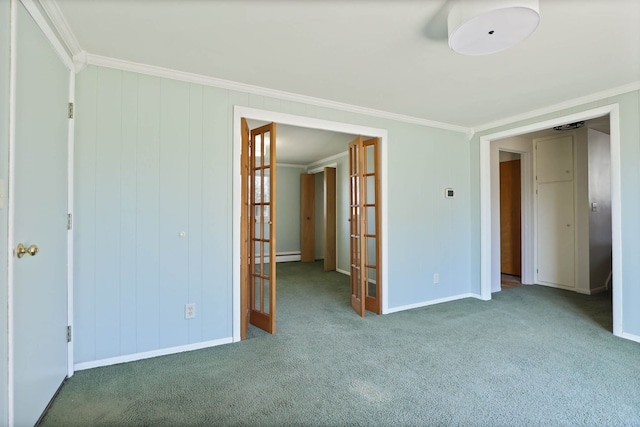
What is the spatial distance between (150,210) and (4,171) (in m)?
1.13

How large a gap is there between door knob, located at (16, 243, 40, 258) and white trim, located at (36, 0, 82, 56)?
134 cm

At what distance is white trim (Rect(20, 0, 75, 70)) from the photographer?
1611mm

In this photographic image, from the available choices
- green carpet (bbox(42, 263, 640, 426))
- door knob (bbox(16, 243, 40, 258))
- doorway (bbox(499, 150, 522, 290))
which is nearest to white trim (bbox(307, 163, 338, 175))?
doorway (bbox(499, 150, 522, 290))

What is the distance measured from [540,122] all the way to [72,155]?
4575 millimetres

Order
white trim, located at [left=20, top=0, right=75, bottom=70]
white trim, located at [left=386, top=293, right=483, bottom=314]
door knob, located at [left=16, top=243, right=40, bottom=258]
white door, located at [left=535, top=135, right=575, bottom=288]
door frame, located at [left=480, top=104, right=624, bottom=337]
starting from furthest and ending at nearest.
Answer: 1. white door, located at [left=535, top=135, right=575, bottom=288]
2. white trim, located at [left=386, top=293, right=483, bottom=314]
3. door frame, located at [left=480, top=104, right=624, bottom=337]
4. white trim, located at [left=20, top=0, right=75, bottom=70]
5. door knob, located at [left=16, top=243, right=40, bottom=258]

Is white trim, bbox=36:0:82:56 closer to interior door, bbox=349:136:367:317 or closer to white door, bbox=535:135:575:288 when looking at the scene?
interior door, bbox=349:136:367:317

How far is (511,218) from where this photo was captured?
5.67m

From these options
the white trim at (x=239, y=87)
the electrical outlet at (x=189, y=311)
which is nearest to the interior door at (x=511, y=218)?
the white trim at (x=239, y=87)

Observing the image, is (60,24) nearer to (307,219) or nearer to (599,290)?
(307,219)

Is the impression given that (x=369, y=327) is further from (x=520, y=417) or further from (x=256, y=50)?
(x=256, y=50)

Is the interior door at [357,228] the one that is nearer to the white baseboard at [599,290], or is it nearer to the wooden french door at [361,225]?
the wooden french door at [361,225]

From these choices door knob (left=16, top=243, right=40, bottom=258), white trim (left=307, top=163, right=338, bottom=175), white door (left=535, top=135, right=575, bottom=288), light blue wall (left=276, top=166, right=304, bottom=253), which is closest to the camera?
door knob (left=16, top=243, right=40, bottom=258)

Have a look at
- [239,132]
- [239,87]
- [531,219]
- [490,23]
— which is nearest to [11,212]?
[239,132]

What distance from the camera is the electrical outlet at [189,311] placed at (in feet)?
8.63
